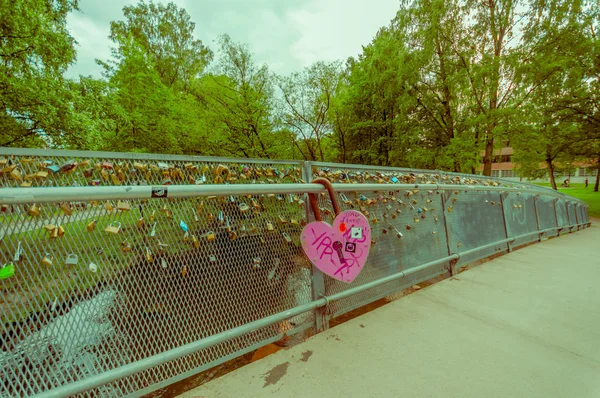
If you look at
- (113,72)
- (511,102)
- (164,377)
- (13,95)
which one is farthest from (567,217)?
(113,72)

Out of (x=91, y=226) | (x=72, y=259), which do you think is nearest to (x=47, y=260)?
(x=72, y=259)

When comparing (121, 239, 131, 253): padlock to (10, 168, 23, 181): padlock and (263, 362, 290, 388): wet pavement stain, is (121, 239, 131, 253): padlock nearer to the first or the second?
(10, 168, 23, 181): padlock

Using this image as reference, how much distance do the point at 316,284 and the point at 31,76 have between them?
8.55 metres

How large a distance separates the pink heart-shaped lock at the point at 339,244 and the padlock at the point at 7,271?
1333 millimetres

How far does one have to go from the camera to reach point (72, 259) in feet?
3.62

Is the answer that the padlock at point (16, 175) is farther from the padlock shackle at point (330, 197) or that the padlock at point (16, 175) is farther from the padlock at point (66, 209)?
the padlock shackle at point (330, 197)

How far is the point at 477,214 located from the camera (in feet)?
11.6

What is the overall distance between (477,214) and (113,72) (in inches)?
645

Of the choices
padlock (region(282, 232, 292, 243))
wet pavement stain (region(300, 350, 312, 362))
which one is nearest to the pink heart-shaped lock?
padlock (region(282, 232, 292, 243))

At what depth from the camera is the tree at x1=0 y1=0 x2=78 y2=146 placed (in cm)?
554

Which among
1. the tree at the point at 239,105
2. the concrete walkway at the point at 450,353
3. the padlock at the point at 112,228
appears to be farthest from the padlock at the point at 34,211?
the tree at the point at 239,105

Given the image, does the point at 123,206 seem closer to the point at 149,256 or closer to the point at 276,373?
the point at 149,256

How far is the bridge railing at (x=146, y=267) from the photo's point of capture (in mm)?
1027

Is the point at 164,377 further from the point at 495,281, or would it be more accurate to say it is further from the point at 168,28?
the point at 168,28
